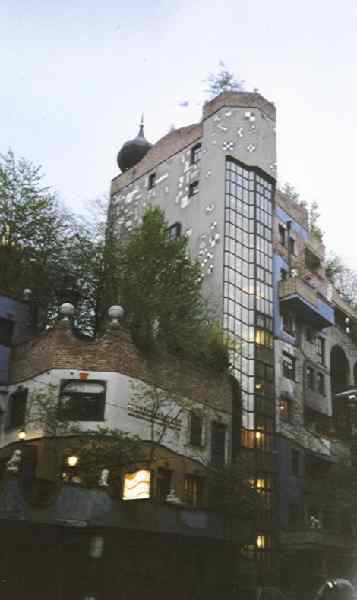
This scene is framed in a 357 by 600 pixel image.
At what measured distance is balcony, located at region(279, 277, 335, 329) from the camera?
4478cm

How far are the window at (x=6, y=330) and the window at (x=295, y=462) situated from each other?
1919cm

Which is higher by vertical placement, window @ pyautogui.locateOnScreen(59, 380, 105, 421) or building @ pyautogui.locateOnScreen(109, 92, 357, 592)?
building @ pyautogui.locateOnScreen(109, 92, 357, 592)

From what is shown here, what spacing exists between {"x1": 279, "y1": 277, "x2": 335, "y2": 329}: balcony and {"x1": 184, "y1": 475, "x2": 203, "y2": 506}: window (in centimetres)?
1582

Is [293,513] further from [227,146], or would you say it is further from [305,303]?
[227,146]

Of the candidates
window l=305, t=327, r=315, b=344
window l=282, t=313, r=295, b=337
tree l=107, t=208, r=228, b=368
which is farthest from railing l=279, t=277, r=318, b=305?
tree l=107, t=208, r=228, b=368

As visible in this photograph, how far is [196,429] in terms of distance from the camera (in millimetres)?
33688

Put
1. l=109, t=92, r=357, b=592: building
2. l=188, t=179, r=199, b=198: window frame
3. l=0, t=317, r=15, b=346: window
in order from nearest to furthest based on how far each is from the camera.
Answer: l=0, t=317, r=15, b=346: window
l=109, t=92, r=357, b=592: building
l=188, t=179, r=199, b=198: window frame

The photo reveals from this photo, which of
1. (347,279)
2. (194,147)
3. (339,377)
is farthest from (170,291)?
(347,279)

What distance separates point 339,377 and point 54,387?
102 feet

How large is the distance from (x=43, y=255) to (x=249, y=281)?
42.7 feet

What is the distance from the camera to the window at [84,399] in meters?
29.2

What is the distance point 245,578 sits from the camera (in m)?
32.6

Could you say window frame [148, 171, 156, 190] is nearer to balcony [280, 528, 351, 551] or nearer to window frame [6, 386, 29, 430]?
window frame [6, 386, 29, 430]

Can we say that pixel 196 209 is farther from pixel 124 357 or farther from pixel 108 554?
pixel 108 554
